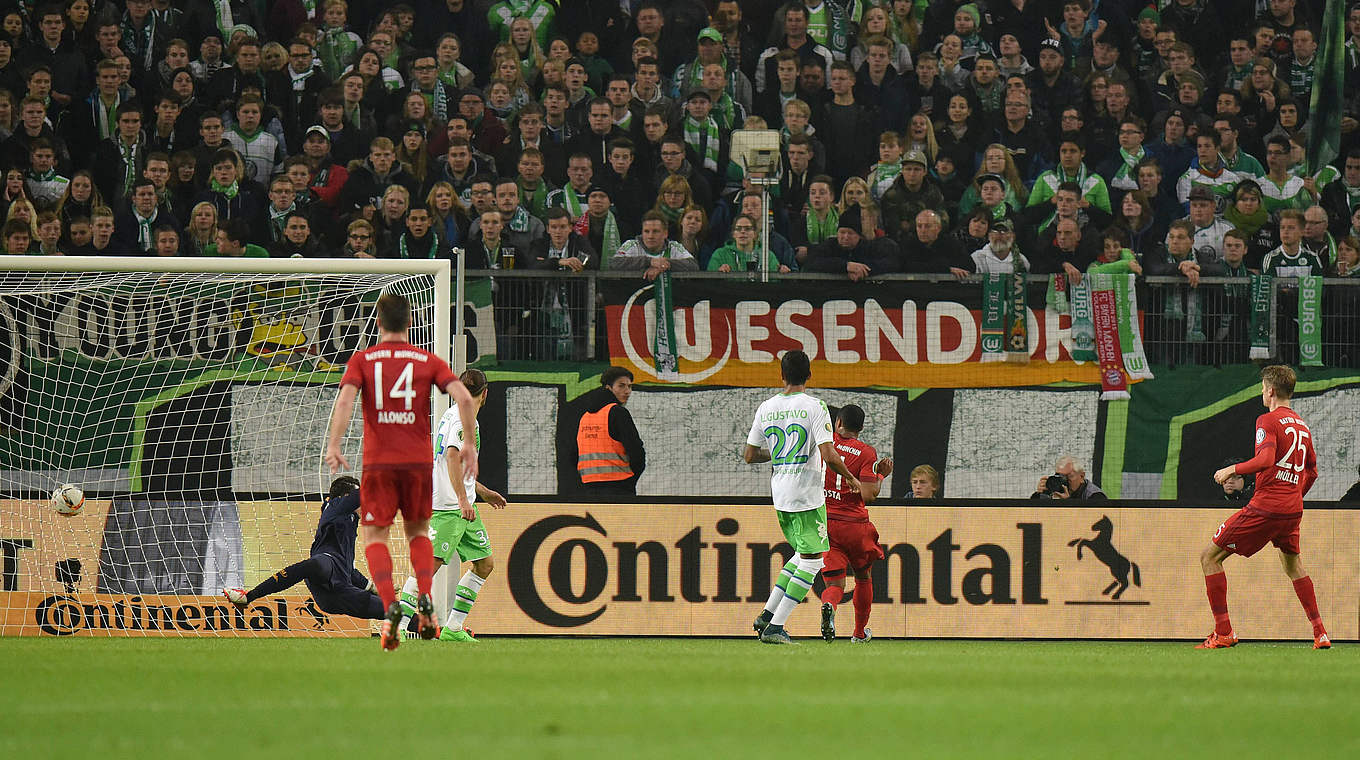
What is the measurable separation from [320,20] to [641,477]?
6685 mm

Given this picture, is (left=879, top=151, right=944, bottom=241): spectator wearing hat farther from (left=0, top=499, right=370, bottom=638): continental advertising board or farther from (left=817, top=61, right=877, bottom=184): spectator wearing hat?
(left=0, top=499, right=370, bottom=638): continental advertising board

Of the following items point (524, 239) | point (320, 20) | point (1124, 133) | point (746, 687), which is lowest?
point (746, 687)

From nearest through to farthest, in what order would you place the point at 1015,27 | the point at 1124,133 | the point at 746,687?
the point at 746,687, the point at 1124,133, the point at 1015,27

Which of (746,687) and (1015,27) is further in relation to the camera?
(1015,27)

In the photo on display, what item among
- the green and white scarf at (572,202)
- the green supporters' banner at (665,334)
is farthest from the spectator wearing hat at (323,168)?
the green supporters' banner at (665,334)

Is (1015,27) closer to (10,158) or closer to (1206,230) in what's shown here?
(1206,230)

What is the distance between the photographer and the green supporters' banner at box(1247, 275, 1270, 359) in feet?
48.2

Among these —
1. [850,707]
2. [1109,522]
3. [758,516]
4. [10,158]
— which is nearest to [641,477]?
[758,516]

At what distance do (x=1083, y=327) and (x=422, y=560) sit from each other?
7787mm

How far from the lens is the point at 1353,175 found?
57.3 ft

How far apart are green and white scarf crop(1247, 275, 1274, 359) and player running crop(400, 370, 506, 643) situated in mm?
7232

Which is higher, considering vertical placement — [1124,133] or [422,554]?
[1124,133]

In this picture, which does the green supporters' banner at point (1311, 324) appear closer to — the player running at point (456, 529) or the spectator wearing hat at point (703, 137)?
the spectator wearing hat at point (703, 137)

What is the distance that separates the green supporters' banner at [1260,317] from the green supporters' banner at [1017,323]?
1.99 m
